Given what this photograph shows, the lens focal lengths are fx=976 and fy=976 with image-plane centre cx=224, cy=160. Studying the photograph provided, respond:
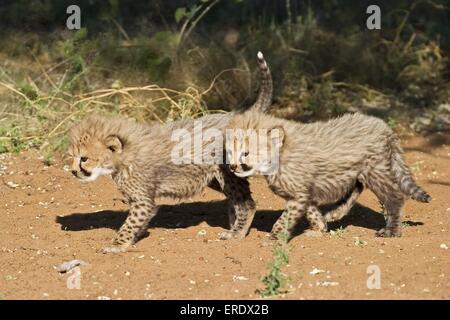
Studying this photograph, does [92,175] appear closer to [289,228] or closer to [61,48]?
[289,228]

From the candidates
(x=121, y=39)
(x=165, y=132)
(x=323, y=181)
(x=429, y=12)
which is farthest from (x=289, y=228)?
(x=429, y=12)

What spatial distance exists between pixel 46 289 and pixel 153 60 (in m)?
4.75

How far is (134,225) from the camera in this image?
7109 mm

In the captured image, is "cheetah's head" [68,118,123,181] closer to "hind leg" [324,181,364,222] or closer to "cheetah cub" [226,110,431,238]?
"cheetah cub" [226,110,431,238]

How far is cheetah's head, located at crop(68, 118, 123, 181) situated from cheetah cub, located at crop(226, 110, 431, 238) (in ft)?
2.87

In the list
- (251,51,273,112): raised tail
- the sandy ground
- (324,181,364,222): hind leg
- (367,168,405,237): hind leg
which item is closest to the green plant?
the sandy ground

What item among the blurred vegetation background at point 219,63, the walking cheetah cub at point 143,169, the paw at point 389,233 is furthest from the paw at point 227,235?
the blurred vegetation background at point 219,63

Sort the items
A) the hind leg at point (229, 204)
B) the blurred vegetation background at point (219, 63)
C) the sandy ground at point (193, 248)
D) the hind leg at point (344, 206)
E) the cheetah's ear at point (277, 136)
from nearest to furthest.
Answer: the sandy ground at point (193, 248) < the cheetah's ear at point (277, 136) < the hind leg at point (229, 204) < the hind leg at point (344, 206) < the blurred vegetation background at point (219, 63)

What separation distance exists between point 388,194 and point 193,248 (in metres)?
1.57

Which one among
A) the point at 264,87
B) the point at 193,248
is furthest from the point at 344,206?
the point at 193,248

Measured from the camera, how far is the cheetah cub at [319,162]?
6953 mm

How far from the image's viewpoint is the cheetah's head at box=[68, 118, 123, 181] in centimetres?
709

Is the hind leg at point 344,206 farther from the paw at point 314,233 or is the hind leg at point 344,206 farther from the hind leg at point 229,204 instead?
the hind leg at point 229,204

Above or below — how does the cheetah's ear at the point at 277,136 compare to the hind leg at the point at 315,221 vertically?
above
